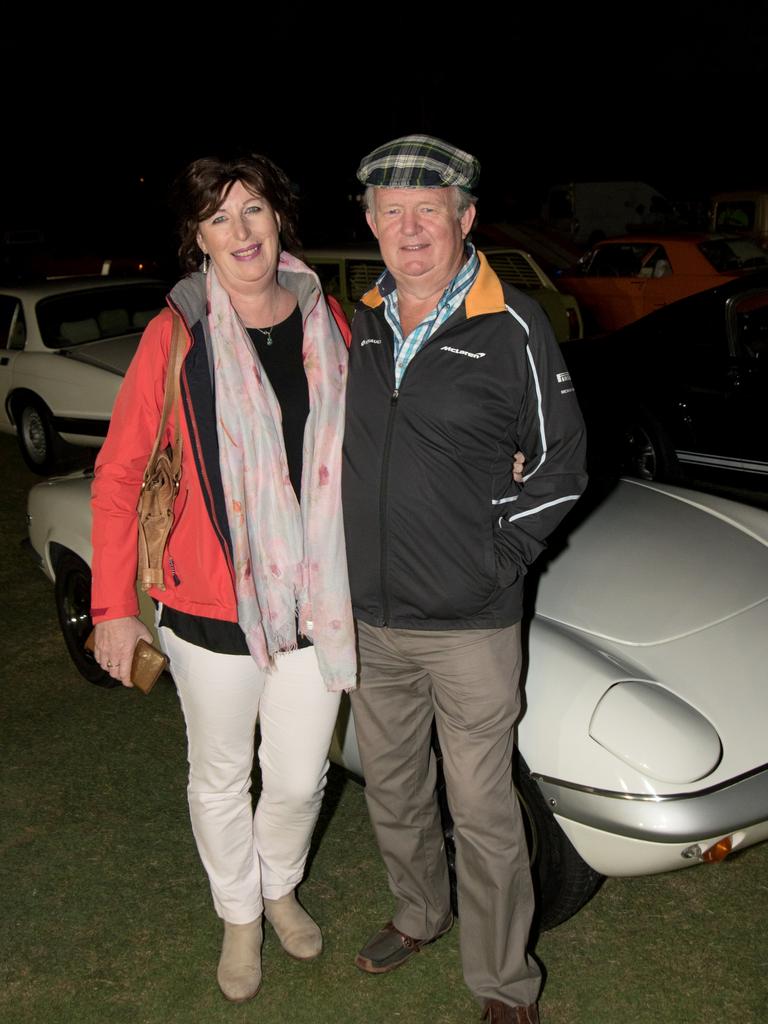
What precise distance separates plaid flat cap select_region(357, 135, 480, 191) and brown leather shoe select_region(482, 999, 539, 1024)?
1870 millimetres

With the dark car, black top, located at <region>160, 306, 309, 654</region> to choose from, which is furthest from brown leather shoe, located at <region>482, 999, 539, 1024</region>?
the dark car

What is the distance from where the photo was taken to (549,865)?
99.6 inches

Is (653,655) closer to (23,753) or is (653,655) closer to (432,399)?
(432,399)

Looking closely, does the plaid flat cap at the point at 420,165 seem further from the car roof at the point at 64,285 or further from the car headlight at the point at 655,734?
the car roof at the point at 64,285

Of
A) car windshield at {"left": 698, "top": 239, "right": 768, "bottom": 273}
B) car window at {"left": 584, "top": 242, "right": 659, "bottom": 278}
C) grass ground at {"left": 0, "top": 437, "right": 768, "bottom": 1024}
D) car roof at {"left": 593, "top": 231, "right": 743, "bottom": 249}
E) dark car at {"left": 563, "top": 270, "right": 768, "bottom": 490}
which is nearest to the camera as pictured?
grass ground at {"left": 0, "top": 437, "right": 768, "bottom": 1024}

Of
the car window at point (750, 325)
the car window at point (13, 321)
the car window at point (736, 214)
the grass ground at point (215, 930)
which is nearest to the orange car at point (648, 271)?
the car window at point (736, 214)

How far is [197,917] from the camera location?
2.83 meters

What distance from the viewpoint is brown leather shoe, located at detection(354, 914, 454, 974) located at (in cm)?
Result: 259

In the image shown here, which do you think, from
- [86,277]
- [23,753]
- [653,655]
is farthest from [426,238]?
[86,277]

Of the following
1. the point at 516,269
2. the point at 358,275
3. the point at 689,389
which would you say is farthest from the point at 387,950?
the point at 516,269

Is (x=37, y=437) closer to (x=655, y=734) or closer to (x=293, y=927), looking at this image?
(x=293, y=927)

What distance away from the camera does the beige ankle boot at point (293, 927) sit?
266 cm

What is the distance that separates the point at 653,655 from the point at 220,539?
44.8 inches

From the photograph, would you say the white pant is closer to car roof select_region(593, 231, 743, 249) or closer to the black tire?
the black tire
